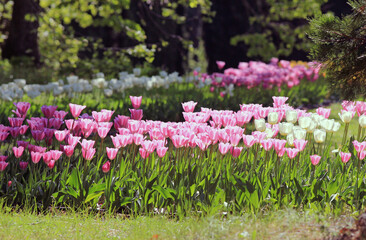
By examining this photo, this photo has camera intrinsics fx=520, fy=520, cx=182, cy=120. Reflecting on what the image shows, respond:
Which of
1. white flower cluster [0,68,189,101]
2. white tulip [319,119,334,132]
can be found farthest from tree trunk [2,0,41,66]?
white tulip [319,119,334,132]

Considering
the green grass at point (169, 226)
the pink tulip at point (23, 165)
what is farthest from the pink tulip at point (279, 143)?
the pink tulip at point (23, 165)

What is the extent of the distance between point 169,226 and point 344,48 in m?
2.54

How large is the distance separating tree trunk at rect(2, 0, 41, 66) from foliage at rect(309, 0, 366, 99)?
11203mm

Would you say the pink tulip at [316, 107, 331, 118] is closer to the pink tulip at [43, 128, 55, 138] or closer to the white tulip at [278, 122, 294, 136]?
the white tulip at [278, 122, 294, 136]

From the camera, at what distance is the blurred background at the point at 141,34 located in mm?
12227

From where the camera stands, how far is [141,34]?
11.4 m

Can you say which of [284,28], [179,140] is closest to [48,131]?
[179,140]

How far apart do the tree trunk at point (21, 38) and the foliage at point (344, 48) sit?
11203 mm

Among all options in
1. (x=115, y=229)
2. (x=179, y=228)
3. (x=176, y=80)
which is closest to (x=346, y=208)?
(x=179, y=228)

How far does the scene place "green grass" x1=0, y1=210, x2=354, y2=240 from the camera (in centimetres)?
→ 366

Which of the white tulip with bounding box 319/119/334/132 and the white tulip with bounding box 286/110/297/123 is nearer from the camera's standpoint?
the white tulip with bounding box 319/119/334/132

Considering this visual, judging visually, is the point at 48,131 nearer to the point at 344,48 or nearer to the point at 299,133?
the point at 299,133

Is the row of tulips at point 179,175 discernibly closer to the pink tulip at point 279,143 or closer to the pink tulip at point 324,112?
the pink tulip at point 279,143

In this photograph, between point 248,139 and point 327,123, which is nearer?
point 248,139
